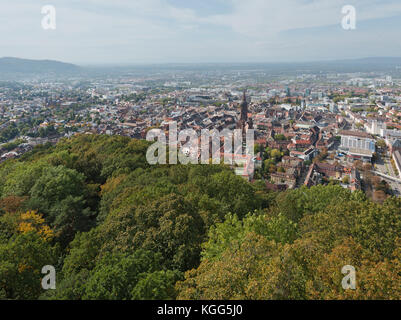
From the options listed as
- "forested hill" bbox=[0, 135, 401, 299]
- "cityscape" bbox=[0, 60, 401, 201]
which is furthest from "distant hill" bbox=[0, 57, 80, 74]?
"forested hill" bbox=[0, 135, 401, 299]

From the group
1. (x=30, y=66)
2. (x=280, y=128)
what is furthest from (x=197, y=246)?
(x=30, y=66)

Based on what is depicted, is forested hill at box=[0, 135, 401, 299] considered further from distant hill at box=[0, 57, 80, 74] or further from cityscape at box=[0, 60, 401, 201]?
distant hill at box=[0, 57, 80, 74]
